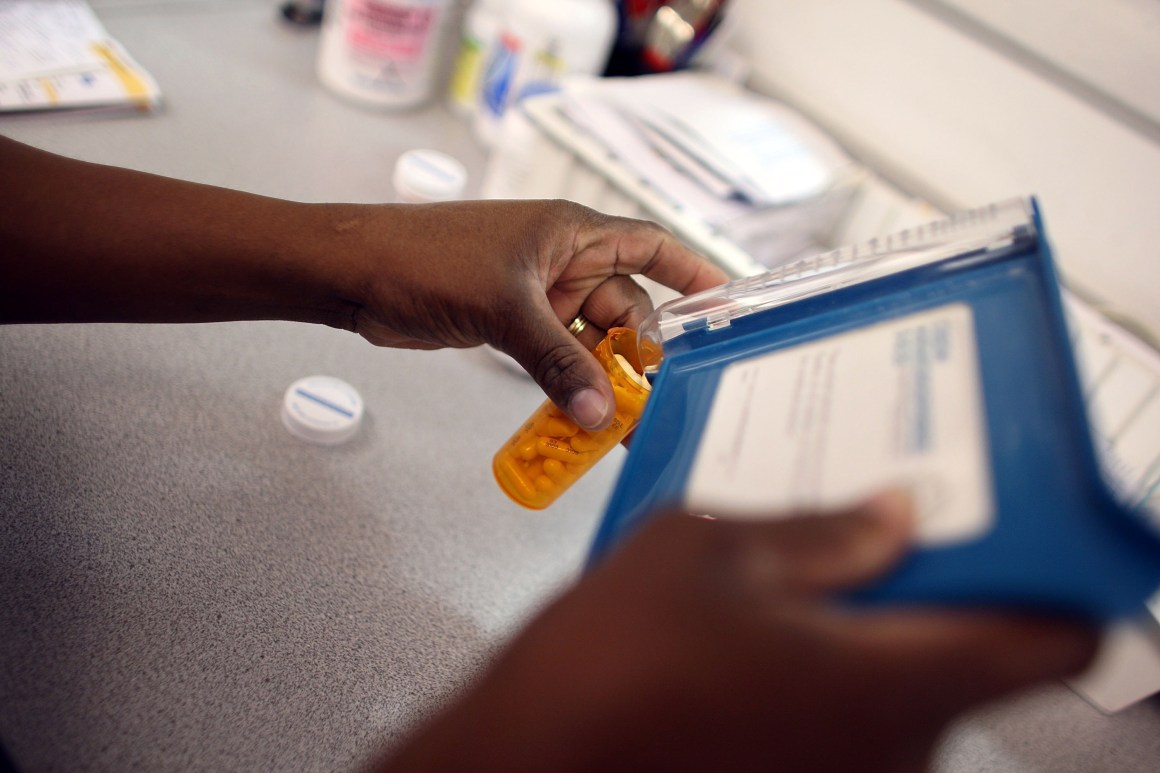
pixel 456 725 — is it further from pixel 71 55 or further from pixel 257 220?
pixel 71 55

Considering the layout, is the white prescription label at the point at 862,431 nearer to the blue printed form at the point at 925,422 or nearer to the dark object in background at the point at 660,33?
the blue printed form at the point at 925,422

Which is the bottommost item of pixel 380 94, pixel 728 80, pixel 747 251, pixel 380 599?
pixel 380 599

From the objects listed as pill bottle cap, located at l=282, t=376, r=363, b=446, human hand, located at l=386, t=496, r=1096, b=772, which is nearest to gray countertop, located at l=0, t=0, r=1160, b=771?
pill bottle cap, located at l=282, t=376, r=363, b=446

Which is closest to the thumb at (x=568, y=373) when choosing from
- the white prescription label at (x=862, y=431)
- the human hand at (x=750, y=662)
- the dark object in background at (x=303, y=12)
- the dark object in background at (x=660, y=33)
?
the white prescription label at (x=862, y=431)

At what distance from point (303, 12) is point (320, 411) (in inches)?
34.7

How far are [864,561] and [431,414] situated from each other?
59 centimetres

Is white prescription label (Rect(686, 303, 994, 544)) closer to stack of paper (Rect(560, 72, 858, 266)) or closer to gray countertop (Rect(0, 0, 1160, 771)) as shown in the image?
gray countertop (Rect(0, 0, 1160, 771))

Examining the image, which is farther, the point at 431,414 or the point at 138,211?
the point at 431,414

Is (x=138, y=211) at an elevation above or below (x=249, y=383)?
above

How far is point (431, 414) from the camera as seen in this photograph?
2.55 ft

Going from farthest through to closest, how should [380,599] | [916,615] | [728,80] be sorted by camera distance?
[728,80]
[380,599]
[916,615]

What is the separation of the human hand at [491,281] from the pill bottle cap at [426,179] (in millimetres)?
327

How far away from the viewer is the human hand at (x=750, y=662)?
0.74ft

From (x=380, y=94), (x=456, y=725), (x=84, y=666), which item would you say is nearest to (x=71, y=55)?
(x=380, y=94)
